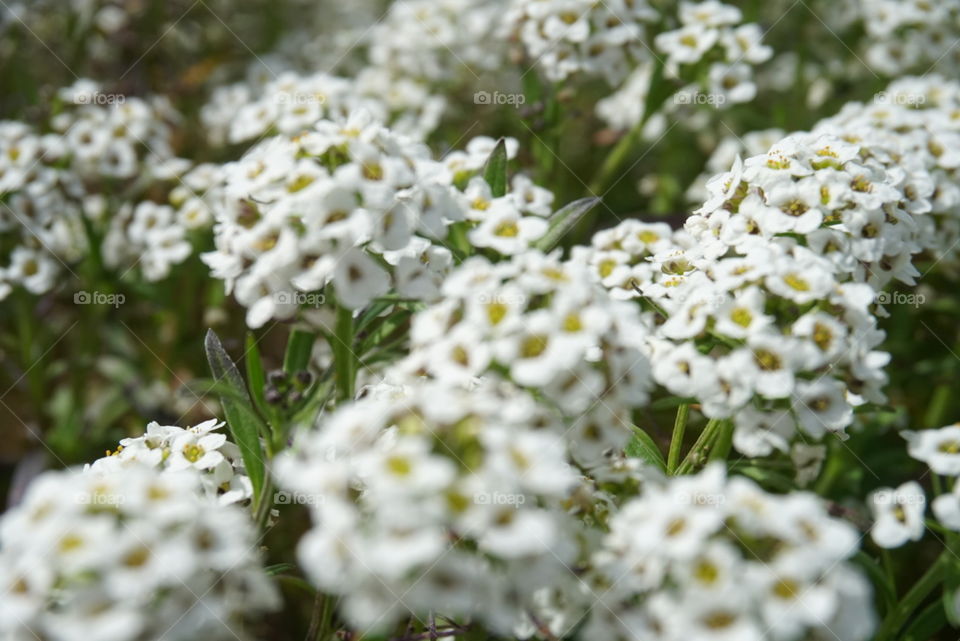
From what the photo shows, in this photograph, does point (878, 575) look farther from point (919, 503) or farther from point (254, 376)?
point (254, 376)

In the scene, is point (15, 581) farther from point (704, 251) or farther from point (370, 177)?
point (704, 251)

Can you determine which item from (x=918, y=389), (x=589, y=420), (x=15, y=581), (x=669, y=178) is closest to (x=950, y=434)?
(x=589, y=420)

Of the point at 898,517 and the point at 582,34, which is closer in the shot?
the point at 898,517
